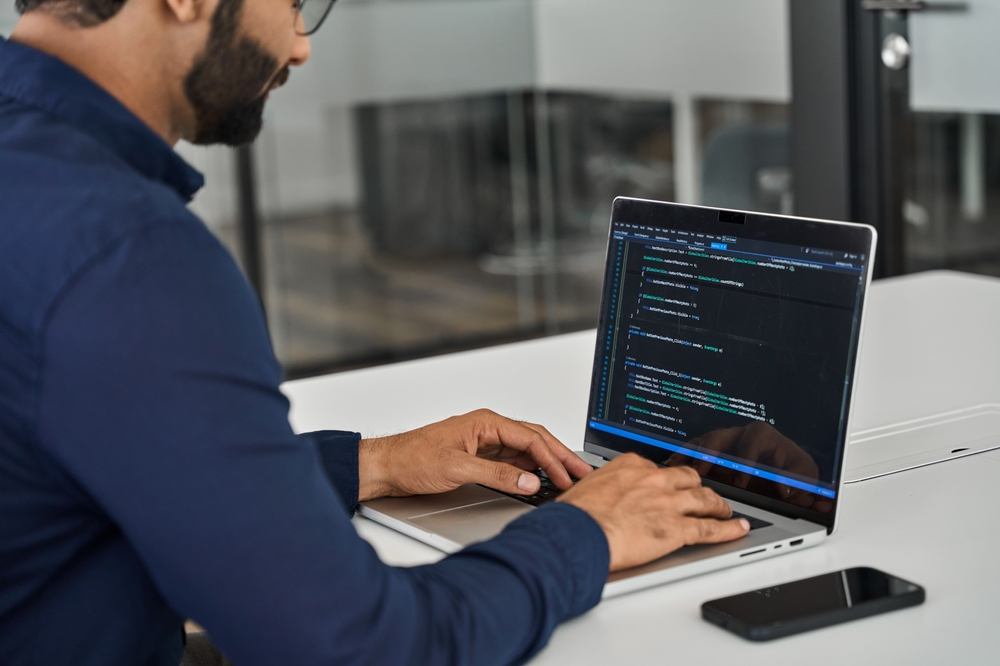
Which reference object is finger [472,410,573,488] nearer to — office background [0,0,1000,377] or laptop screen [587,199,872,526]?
laptop screen [587,199,872,526]

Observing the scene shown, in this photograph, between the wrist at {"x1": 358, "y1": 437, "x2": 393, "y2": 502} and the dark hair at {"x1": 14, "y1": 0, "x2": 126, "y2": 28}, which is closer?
the dark hair at {"x1": 14, "y1": 0, "x2": 126, "y2": 28}

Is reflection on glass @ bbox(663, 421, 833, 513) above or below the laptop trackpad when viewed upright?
above

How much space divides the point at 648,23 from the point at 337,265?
1.14m

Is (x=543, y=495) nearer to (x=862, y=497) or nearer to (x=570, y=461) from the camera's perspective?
(x=570, y=461)

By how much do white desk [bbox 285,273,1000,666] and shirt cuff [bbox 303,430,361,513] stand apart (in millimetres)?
27

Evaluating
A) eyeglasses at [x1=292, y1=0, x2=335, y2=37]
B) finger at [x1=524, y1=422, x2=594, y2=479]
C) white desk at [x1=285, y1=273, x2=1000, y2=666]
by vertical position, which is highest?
eyeglasses at [x1=292, y1=0, x2=335, y2=37]

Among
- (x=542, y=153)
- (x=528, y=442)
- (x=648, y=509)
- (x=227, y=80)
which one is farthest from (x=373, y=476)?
(x=542, y=153)

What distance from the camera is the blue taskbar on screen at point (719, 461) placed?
0.95 meters

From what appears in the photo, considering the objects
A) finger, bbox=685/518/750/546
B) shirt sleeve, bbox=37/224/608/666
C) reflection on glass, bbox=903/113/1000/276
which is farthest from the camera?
reflection on glass, bbox=903/113/1000/276

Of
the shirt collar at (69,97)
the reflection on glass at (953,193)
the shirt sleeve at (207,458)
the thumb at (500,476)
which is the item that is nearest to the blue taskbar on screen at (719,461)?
the thumb at (500,476)

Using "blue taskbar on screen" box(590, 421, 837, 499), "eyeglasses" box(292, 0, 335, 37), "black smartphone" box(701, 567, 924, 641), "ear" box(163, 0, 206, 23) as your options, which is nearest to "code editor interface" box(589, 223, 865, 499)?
"blue taskbar on screen" box(590, 421, 837, 499)

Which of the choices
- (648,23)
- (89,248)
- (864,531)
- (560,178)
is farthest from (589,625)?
(560,178)

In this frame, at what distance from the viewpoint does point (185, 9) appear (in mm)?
787

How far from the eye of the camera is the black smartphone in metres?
0.79
